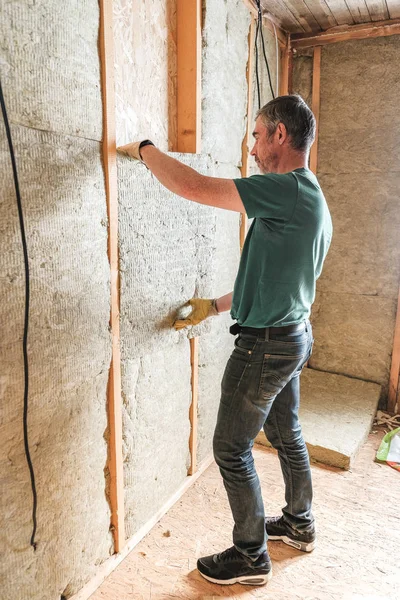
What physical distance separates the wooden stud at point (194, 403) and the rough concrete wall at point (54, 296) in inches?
24.0

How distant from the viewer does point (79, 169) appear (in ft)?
4.45

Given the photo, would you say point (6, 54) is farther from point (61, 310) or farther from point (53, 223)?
point (61, 310)

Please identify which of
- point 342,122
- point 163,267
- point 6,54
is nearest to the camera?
point 6,54

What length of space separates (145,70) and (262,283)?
932 millimetres

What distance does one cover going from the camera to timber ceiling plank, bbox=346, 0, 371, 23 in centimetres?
252

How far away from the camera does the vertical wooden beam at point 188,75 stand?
182 cm

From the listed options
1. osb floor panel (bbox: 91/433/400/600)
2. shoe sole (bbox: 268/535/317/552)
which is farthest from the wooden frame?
shoe sole (bbox: 268/535/317/552)

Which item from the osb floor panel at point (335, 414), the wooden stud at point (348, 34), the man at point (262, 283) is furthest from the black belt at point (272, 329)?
the wooden stud at point (348, 34)

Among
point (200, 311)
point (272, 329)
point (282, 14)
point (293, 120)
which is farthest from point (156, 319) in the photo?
point (282, 14)

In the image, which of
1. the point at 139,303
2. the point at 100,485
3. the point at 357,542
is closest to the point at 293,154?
the point at 139,303

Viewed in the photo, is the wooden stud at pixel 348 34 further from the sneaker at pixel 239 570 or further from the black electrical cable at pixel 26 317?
the sneaker at pixel 239 570

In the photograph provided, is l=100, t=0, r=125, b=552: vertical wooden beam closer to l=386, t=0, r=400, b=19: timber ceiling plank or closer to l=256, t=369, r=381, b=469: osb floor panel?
l=256, t=369, r=381, b=469: osb floor panel

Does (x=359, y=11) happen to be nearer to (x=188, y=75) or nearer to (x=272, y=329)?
(x=188, y=75)

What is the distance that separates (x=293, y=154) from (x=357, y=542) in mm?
1609
